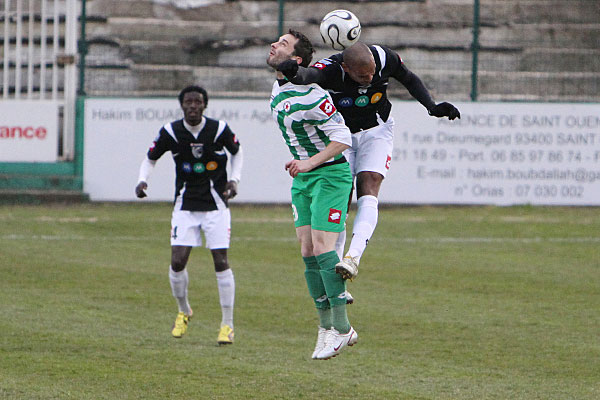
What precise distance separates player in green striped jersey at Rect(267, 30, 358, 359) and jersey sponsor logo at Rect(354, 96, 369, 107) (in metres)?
0.47

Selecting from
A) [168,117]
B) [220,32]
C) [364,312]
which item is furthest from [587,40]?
[364,312]

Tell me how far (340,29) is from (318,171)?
1029 millimetres

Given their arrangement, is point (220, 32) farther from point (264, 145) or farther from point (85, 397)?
point (85, 397)

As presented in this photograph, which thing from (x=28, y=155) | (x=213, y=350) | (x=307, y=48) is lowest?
(x=213, y=350)

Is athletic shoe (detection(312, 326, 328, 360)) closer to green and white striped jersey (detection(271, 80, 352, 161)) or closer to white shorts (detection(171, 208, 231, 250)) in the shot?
green and white striped jersey (detection(271, 80, 352, 161))

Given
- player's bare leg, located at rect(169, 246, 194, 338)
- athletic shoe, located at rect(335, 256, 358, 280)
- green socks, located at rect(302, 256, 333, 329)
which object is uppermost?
athletic shoe, located at rect(335, 256, 358, 280)

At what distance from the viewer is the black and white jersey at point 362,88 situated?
7.16 metres

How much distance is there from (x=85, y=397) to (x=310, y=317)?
143 inches

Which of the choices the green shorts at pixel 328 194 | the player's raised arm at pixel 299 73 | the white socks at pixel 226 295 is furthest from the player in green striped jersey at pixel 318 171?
the white socks at pixel 226 295

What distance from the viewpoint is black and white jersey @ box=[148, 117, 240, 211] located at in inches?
386

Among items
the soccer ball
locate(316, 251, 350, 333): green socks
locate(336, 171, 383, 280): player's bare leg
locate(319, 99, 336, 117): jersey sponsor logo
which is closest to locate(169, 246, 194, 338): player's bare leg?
locate(336, 171, 383, 280): player's bare leg

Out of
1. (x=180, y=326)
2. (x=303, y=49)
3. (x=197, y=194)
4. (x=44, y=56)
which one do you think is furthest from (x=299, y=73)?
(x=44, y=56)

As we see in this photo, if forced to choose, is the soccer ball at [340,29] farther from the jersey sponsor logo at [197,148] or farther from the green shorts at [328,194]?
the jersey sponsor logo at [197,148]

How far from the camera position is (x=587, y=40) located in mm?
22391
